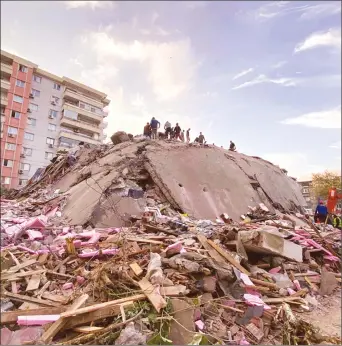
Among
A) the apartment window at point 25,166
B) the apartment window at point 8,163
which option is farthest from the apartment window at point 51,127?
the apartment window at point 8,163

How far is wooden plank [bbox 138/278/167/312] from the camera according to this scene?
413 centimetres

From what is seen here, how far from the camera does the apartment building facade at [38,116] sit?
2858cm

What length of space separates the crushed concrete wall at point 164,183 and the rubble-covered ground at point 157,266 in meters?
0.05

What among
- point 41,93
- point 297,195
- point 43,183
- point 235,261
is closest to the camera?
point 235,261

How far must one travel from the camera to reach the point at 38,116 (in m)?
32.7

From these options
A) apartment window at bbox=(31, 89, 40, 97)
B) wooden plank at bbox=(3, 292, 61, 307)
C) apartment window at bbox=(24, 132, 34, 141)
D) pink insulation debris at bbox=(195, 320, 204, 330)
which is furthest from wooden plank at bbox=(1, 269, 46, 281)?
apartment window at bbox=(31, 89, 40, 97)

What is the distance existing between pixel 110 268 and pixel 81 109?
33.2 m

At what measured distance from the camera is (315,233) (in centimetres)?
852

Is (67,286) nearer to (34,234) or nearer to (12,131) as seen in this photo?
(34,234)

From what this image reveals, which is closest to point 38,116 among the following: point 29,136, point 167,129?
point 29,136

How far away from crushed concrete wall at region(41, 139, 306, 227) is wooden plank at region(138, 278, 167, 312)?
4.27 metres

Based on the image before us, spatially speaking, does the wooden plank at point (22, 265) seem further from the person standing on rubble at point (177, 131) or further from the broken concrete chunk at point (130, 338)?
the person standing on rubble at point (177, 131)

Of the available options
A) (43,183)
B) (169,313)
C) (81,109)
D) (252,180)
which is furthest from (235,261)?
(81,109)

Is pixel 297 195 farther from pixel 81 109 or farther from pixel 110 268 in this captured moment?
pixel 81 109
